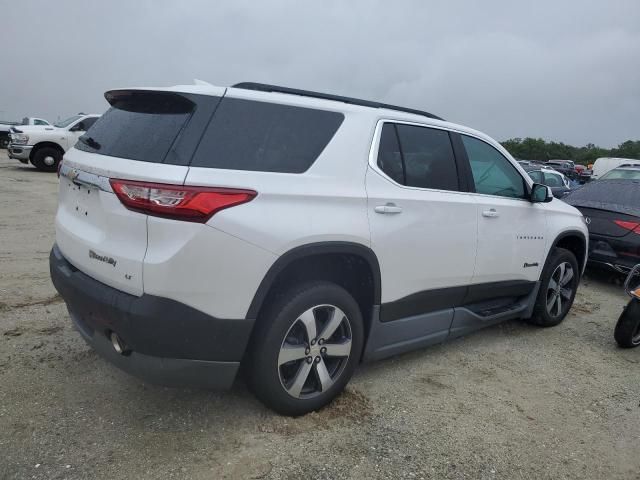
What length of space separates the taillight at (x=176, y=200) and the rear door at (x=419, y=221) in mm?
999

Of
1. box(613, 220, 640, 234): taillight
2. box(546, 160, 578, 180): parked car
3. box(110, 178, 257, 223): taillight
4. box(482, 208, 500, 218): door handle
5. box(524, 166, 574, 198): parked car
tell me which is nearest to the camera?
box(110, 178, 257, 223): taillight

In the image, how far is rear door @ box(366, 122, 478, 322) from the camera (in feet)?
10.2

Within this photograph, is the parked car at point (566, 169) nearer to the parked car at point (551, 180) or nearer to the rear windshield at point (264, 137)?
the parked car at point (551, 180)

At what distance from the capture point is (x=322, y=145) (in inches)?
114

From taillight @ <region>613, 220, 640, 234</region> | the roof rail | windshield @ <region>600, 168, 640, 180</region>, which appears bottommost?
taillight @ <region>613, 220, 640, 234</region>

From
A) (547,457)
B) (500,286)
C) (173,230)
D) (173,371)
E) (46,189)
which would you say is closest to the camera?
(173,230)

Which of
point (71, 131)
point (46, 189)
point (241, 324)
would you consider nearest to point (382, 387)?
point (241, 324)

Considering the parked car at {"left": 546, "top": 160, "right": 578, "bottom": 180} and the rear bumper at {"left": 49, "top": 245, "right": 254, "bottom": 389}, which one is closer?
the rear bumper at {"left": 49, "top": 245, "right": 254, "bottom": 389}

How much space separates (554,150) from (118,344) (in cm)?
7819

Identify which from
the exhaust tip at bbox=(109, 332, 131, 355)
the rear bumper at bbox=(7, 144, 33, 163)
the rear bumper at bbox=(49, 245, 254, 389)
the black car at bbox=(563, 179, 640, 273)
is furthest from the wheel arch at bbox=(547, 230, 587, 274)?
Answer: the rear bumper at bbox=(7, 144, 33, 163)

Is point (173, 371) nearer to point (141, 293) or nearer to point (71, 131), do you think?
point (141, 293)

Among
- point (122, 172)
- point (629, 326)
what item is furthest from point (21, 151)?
point (629, 326)

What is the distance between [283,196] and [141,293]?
0.82 m

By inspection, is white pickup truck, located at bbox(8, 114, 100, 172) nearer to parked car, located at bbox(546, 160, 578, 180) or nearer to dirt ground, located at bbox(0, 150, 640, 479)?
dirt ground, located at bbox(0, 150, 640, 479)
